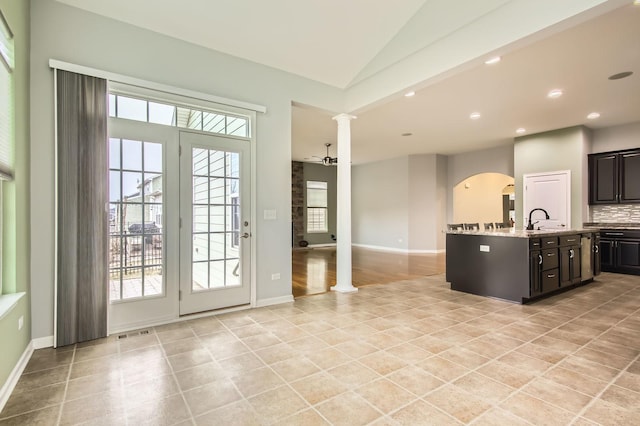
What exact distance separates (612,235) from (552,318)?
14.0ft

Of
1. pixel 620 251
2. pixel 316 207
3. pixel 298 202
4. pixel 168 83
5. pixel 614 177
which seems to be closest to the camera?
pixel 168 83

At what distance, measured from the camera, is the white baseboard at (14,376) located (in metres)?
1.99

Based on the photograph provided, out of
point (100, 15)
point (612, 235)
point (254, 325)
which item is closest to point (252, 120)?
point (100, 15)

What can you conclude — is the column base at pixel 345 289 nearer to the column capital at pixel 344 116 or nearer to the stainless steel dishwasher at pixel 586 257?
the column capital at pixel 344 116

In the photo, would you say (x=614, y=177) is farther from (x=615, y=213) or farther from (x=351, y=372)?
(x=351, y=372)

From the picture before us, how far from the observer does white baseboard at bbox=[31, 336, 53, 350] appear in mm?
2788

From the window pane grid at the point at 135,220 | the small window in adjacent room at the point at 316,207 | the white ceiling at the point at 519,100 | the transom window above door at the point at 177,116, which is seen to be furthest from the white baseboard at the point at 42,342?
the small window in adjacent room at the point at 316,207

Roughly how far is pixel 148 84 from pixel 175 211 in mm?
1348

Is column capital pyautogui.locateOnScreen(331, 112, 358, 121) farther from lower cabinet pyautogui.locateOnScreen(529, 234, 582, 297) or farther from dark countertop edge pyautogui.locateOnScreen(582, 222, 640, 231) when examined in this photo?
dark countertop edge pyautogui.locateOnScreen(582, 222, 640, 231)

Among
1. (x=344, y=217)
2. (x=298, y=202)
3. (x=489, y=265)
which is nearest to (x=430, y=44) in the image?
(x=344, y=217)

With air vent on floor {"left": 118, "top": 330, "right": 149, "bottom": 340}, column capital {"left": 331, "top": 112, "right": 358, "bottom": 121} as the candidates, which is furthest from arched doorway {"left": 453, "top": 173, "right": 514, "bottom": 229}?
air vent on floor {"left": 118, "top": 330, "right": 149, "bottom": 340}

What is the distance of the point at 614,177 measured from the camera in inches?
258

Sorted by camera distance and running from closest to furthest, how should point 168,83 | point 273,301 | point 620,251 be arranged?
1. point 168,83
2. point 273,301
3. point 620,251

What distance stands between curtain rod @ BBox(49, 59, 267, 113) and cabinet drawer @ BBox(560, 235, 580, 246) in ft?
15.4
